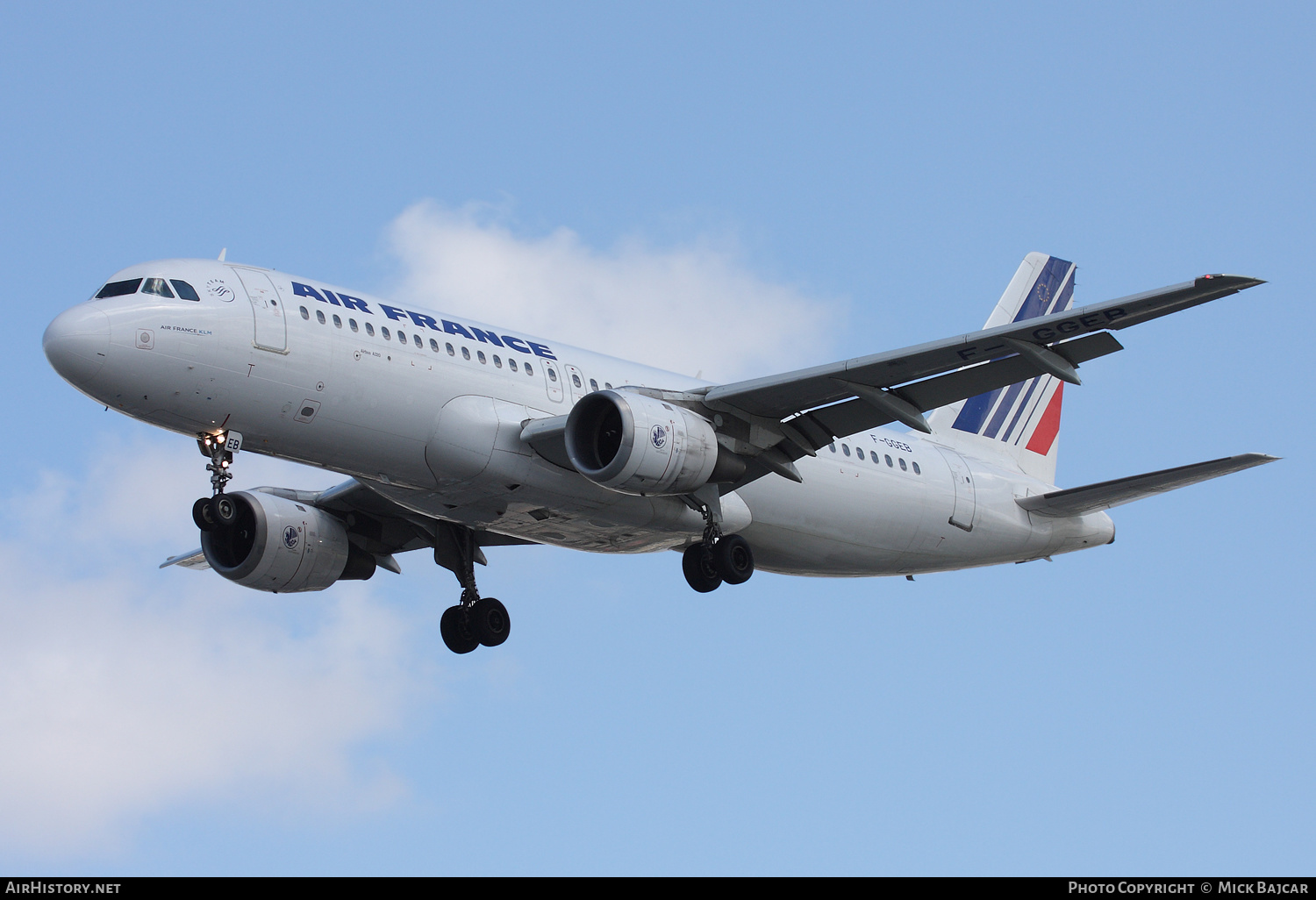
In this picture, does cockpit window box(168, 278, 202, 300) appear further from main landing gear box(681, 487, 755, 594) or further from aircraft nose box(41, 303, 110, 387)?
main landing gear box(681, 487, 755, 594)

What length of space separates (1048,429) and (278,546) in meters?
18.7

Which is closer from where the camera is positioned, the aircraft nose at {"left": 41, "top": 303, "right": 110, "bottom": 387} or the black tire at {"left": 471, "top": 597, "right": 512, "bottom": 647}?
the aircraft nose at {"left": 41, "top": 303, "right": 110, "bottom": 387}

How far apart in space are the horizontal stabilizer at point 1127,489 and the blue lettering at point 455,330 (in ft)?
44.7

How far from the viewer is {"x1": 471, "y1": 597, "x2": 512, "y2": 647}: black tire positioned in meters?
32.5

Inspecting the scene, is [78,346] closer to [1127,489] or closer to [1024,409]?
[1127,489]

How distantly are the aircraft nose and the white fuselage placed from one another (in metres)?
0.03

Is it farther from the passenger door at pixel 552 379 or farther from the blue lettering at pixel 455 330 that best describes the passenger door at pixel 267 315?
the passenger door at pixel 552 379

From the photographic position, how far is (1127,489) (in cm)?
3156

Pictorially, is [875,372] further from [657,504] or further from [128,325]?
[128,325]

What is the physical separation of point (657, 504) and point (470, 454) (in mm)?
4119

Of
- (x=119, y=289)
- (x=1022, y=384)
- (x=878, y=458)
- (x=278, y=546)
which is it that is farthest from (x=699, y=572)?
(x=1022, y=384)

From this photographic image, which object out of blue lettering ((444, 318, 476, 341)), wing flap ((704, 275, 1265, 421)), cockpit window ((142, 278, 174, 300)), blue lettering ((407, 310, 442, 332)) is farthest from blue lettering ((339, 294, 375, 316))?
wing flap ((704, 275, 1265, 421))

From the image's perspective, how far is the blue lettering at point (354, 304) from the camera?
1029 inches
